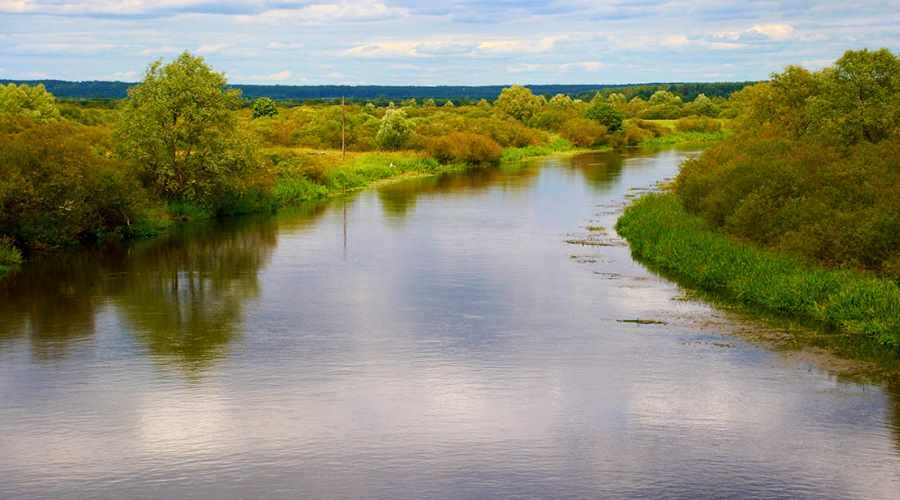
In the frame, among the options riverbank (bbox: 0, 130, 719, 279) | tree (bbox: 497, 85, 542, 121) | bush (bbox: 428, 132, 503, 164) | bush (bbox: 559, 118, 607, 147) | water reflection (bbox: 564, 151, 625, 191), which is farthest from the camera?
tree (bbox: 497, 85, 542, 121)

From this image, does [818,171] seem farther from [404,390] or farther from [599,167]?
[599,167]

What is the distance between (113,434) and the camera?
53.1 ft

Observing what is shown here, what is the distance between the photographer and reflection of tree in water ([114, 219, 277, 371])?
22.5 m

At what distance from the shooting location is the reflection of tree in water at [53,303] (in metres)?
23.0

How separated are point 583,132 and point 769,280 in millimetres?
73757

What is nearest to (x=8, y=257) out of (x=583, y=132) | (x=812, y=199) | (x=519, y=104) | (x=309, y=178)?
(x=812, y=199)

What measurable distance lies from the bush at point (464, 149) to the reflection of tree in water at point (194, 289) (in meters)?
33.9

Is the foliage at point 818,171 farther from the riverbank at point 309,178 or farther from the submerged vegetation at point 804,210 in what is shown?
the riverbank at point 309,178

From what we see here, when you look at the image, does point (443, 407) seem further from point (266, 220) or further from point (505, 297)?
point (266, 220)

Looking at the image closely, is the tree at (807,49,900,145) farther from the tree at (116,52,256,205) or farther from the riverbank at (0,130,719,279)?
the riverbank at (0,130,719,279)

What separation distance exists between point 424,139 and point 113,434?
61.6 m

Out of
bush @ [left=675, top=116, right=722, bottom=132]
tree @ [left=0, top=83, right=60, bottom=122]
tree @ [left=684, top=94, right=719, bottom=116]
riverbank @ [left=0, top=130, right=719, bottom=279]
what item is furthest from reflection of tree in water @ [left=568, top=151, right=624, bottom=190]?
tree @ [left=684, top=94, right=719, bottom=116]

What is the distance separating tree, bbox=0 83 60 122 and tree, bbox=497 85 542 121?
2239 inches

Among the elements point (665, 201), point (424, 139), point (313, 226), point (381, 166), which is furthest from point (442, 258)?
point (424, 139)
